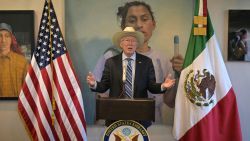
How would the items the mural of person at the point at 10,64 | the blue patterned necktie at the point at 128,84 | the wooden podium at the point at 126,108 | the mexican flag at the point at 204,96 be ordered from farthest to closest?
the mural of person at the point at 10,64
the mexican flag at the point at 204,96
the blue patterned necktie at the point at 128,84
the wooden podium at the point at 126,108

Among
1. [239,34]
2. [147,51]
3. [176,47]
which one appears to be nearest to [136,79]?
[147,51]

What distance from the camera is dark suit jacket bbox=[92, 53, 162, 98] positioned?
2.26 meters

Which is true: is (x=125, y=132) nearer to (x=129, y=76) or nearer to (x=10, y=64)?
(x=129, y=76)

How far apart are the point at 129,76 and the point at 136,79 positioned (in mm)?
59

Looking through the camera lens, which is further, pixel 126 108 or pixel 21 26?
pixel 21 26

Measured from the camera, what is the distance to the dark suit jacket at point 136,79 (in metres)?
2.26

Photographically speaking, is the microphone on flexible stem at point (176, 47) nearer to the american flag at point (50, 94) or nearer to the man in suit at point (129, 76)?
the man in suit at point (129, 76)

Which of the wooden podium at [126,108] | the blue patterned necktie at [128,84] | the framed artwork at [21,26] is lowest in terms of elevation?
the wooden podium at [126,108]

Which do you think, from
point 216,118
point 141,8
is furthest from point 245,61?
point 141,8

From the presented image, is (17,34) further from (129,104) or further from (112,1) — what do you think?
(129,104)

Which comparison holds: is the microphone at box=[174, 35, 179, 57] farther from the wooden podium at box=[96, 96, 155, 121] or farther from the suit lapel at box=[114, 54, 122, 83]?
the wooden podium at box=[96, 96, 155, 121]

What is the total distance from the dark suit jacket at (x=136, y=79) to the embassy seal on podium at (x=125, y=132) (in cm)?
27

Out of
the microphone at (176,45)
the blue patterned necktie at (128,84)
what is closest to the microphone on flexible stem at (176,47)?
the microphone at (176,45)

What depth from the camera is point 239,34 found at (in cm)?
263
